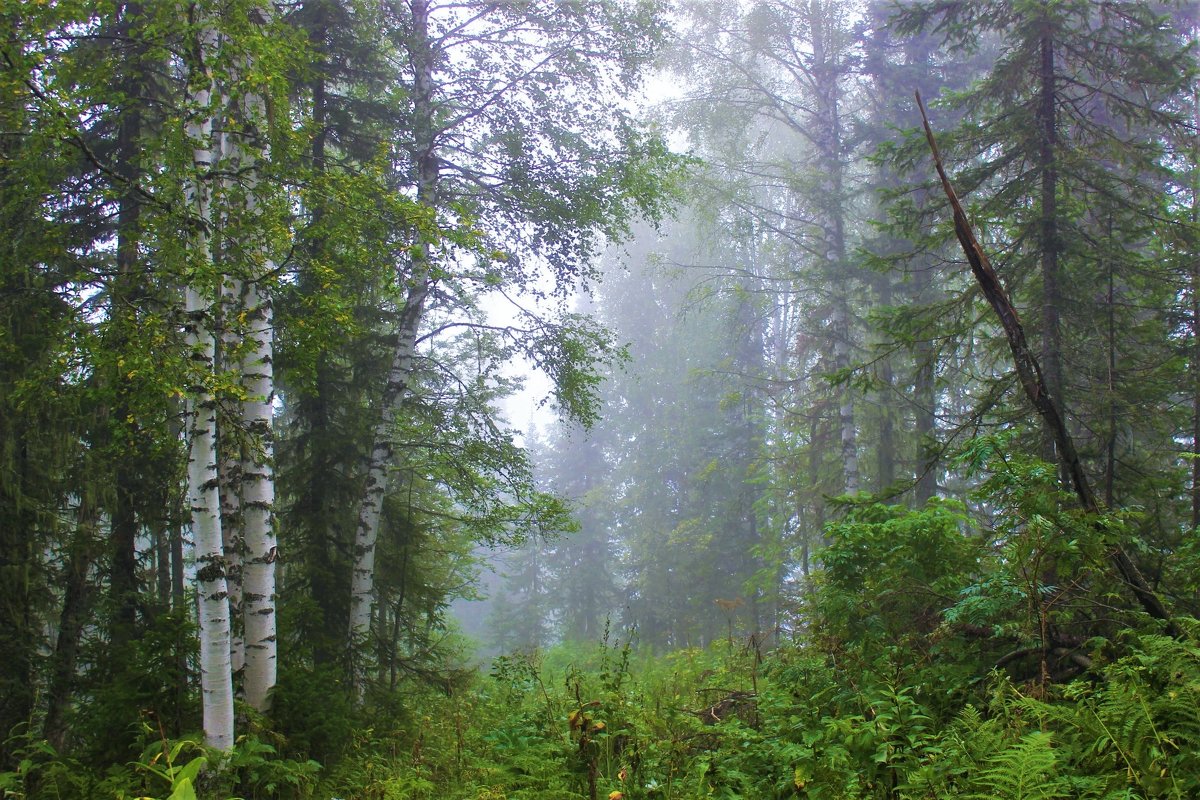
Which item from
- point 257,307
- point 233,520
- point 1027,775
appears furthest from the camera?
point 233,520

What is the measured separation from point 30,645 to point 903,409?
15760mm

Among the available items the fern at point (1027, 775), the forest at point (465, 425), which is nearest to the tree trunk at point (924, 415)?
the forest at point (465, 425)

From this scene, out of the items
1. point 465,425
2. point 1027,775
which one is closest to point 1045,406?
point 1027,775

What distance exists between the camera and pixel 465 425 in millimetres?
10586

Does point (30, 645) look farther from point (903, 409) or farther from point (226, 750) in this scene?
point (903, 409)

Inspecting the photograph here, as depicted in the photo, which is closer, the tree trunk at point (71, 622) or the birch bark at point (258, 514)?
the birch bark at point (258, 514)

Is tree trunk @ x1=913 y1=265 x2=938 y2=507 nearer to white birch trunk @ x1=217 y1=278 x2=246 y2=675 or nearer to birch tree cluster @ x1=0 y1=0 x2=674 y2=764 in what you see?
birch tree cluster @ x1=0 y1=0 x2=674 y2=764

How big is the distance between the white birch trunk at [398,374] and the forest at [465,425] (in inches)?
2.2

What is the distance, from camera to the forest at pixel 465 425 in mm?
4961

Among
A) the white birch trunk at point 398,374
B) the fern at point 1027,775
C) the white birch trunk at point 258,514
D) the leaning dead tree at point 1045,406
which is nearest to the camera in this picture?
the fern at point 1027,775

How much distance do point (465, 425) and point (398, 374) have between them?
1321 millimetres

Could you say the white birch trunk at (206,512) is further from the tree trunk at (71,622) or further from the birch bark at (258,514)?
the tree trunk at (71,622)

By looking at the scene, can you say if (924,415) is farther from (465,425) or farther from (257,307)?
(257,307)

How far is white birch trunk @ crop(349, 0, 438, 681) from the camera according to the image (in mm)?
9250
